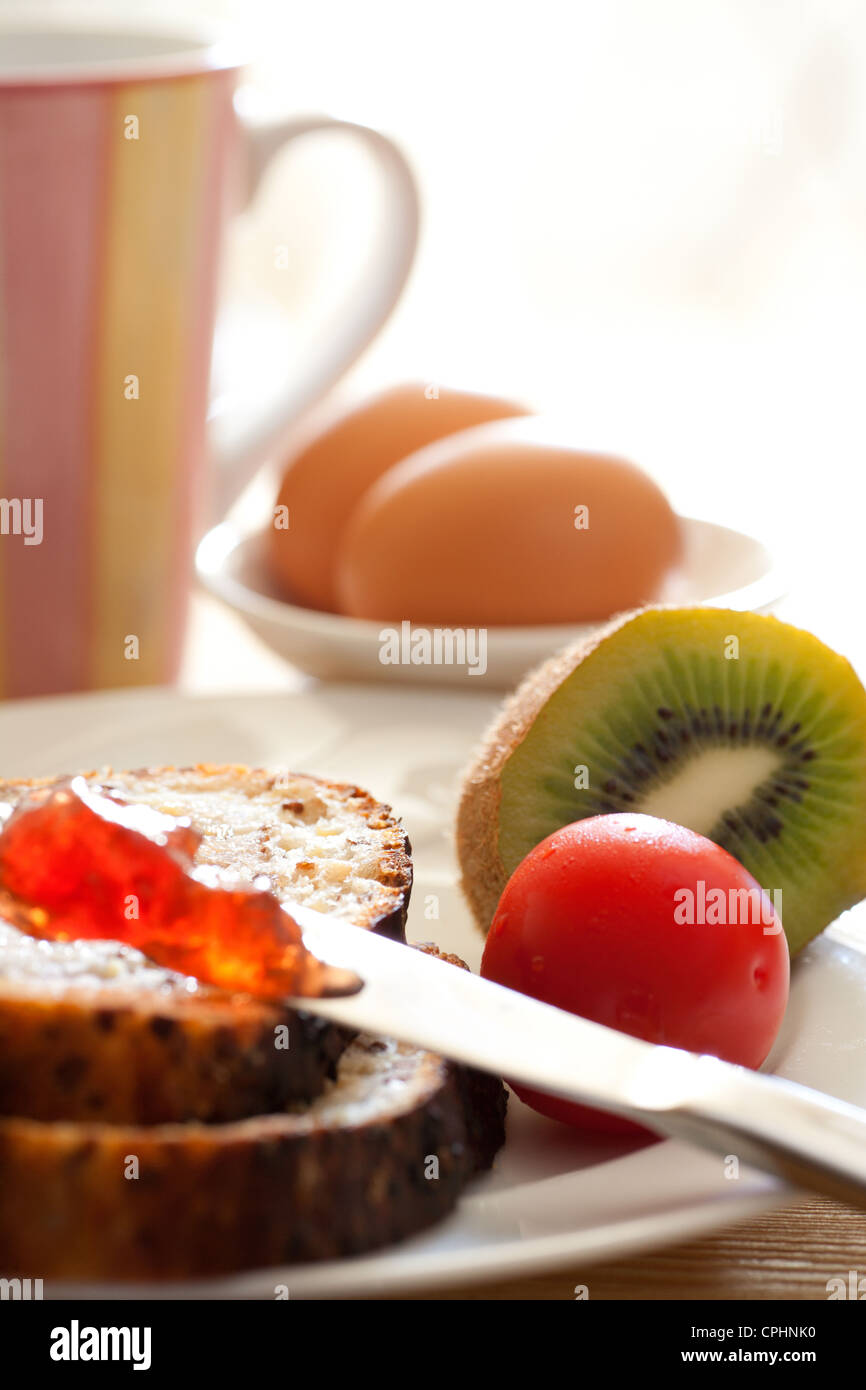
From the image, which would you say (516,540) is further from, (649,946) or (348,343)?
(649,946)

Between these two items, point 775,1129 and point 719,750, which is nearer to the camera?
point 775,1129

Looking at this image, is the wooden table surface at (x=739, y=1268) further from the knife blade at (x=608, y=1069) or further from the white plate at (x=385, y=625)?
the white plate at (x=385, y=625)

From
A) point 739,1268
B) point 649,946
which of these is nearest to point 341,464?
point 649,946

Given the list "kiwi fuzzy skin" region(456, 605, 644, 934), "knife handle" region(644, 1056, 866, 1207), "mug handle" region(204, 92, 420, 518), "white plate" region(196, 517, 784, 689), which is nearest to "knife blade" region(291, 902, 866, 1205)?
"knife handle" region(644, 1056, 866, 1207)

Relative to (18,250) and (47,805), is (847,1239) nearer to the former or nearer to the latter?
(47,805)

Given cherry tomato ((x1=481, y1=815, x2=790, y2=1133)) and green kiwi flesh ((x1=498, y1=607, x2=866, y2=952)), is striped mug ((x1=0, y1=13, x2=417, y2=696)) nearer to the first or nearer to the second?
green kiwi flesh ((x1=498, y1=607, x2=866, y2=952))
